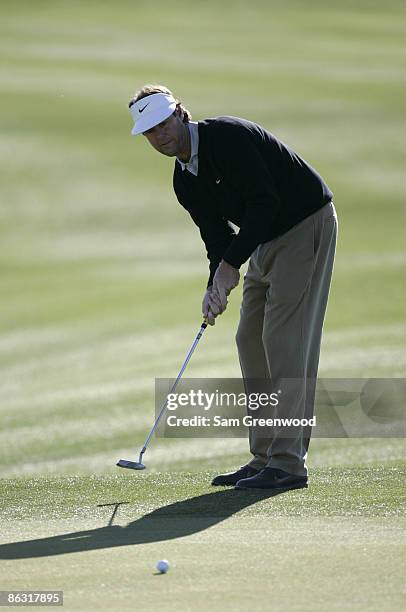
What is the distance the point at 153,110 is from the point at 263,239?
2.53 feet

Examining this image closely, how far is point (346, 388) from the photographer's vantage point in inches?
438

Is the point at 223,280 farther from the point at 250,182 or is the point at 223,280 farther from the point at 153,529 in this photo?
the point at 153,529

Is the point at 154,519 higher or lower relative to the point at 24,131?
higher

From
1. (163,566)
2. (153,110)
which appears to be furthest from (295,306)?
(163,566)

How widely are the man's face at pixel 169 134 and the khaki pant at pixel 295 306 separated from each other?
0.64 metres

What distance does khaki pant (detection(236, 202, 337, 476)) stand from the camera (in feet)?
17.8

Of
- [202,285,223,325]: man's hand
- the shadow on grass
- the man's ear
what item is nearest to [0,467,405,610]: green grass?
the shadow on grass

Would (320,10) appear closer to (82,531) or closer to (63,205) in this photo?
(63,205)

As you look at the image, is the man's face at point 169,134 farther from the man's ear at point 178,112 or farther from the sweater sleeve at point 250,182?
the sweater sleeve at point 250,182

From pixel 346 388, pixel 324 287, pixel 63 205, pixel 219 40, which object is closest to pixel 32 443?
pixel 346 388

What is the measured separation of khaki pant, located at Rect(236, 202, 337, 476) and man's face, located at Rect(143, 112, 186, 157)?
638 millimetres

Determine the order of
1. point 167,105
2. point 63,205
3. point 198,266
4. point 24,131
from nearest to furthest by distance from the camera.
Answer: point 167,105
point 198,266
point 63,205
point 24,131

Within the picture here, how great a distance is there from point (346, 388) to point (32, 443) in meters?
3.02

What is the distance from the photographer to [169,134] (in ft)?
17.3
